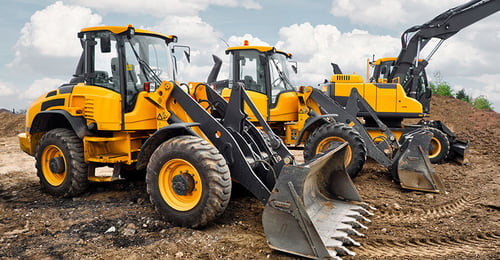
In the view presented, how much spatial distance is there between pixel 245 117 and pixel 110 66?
8.05 feet

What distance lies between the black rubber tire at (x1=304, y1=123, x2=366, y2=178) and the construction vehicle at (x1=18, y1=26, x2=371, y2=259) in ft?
6.21

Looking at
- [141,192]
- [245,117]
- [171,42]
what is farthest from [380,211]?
[171,42]

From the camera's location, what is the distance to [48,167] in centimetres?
665

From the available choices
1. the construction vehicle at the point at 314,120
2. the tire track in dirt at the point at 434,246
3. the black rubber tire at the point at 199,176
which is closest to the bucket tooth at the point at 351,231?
the tire track in dirt at the point at 434,246

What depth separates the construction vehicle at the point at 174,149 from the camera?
159 inches

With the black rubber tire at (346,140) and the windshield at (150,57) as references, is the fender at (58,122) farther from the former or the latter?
the black rubber tire at (346,140)

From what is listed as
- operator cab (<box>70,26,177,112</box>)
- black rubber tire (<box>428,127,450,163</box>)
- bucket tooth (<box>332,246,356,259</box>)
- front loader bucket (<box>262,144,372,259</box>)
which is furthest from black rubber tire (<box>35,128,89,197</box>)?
black rubber tire (<box>428,127,450,163</box>)

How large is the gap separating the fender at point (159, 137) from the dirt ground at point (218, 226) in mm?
742

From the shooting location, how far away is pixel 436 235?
4.55 metres

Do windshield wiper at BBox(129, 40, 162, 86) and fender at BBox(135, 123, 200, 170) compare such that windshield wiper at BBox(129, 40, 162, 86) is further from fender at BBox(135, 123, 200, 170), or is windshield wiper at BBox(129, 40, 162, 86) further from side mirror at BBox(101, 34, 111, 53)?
fender at BBox(135, 123, 200, 170)

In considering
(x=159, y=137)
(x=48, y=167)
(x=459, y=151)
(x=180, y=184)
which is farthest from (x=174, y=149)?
(x=459, y=151)

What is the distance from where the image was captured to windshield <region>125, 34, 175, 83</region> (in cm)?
622

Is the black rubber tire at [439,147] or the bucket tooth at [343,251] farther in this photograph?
the black rubber tire at [439,147]

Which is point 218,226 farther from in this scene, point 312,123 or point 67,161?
point 312,123
